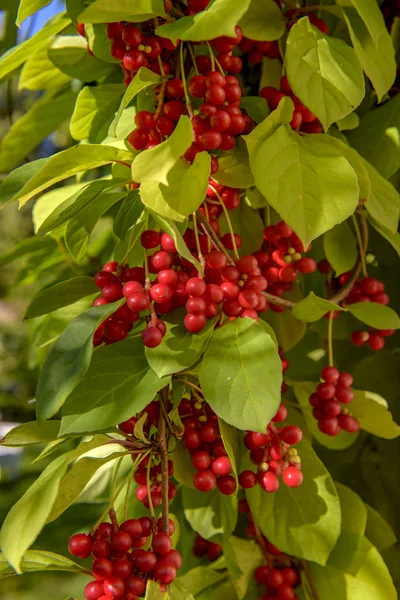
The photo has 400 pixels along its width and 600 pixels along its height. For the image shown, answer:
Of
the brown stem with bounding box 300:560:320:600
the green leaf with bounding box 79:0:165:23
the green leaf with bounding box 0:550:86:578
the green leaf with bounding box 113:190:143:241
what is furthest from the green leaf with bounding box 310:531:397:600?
the green leaf with bounding box 79:0:165:23

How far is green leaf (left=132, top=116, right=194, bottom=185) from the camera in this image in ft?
1.19

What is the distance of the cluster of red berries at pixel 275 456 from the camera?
50cm

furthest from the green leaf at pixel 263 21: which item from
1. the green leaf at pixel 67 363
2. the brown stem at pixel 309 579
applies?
the brown stem at pixel 309 579

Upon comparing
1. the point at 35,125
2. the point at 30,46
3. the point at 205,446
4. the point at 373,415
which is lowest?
the point at 373,415

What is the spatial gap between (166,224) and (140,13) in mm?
145

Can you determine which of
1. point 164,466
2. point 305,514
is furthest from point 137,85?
point 305,514

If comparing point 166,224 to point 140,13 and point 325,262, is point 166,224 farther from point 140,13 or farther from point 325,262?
point 325,262

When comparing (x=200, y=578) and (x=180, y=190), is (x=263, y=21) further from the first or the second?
(x=200, y=578)

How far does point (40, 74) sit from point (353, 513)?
A: 22.0 inches

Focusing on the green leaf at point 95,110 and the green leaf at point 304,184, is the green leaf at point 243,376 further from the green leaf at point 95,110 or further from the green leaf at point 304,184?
the green leaf at point 95,110

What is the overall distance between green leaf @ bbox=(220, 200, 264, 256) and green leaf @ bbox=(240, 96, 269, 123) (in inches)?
3.4

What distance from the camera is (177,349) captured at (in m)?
0.43

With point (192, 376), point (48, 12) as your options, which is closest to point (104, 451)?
point (192, 376)

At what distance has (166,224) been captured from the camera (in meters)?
0.39
